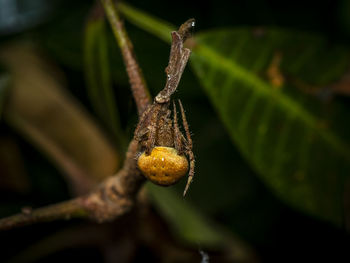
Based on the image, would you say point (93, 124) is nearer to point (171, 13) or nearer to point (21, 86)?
point (21, 86)

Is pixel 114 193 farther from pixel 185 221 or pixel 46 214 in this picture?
pixel 185 221

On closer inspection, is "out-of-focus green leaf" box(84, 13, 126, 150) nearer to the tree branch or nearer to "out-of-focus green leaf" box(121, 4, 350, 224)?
"out-of-focus green leaf" box(121, 4, 350, 224)

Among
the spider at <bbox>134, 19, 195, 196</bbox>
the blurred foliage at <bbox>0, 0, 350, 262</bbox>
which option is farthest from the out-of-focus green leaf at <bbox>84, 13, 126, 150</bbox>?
the spider at <bbox>134, 19, 195, 196</bbox>

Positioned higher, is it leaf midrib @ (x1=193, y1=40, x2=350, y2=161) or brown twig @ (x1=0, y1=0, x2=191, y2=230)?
leaf midrib @ (x1=193, y1=40, x2=350, y2=161)

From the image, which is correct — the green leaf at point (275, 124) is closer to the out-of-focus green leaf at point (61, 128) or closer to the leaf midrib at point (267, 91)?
the leaf midrib at point (267, 91)

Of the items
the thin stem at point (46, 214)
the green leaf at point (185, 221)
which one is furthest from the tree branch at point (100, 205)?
the green leaf at point (185, 221)

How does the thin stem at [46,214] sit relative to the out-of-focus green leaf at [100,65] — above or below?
below

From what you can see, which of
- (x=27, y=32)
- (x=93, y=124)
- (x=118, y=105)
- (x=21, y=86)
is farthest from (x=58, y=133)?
(x=27, y=32)

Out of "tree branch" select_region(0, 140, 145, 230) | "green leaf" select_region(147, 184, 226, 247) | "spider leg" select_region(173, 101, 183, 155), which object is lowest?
"green leaf" select_region(147, 184, 226, 247)
